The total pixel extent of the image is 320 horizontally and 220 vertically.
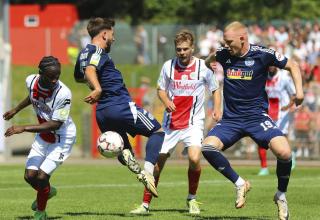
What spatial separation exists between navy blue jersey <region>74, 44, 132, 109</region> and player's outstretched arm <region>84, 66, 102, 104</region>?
Answer: 17 cm

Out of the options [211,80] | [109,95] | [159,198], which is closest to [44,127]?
[109,95]

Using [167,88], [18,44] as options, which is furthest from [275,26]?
[167,88]

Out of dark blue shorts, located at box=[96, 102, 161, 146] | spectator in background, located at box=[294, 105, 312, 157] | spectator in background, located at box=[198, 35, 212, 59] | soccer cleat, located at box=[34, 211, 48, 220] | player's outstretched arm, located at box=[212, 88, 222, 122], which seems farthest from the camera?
spectator in background, located at box=[198, 35, 212, 59]

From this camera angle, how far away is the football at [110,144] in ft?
43.6

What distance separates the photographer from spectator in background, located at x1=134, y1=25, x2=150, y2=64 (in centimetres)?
4234

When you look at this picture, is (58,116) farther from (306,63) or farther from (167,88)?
(306,63)

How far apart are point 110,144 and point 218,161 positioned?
4.40 feet

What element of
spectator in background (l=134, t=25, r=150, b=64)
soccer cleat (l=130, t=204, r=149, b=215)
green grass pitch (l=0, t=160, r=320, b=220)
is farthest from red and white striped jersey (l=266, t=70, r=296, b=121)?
spectator in background (l=134, t=25, r=150, b=64)

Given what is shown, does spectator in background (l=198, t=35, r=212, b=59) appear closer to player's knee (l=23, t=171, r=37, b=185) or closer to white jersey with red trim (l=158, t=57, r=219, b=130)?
white jersey with red trim (l=158, t=57, r=219, b=130)

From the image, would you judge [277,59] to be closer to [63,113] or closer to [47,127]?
[63,113]

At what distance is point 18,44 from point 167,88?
3008 centimetres

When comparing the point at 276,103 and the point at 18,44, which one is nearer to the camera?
the point at 276,103

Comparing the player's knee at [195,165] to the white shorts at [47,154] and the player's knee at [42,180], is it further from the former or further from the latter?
the player's knee at [42,180]

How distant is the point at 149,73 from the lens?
41094mm
